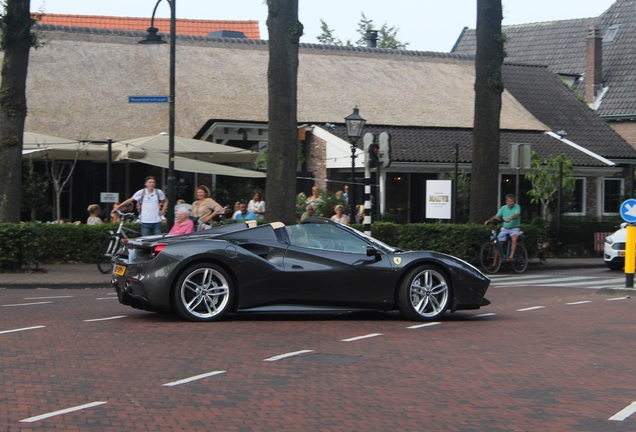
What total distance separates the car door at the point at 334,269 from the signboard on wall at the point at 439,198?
12.0 metres

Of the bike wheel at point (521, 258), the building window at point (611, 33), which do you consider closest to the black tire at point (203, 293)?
the bike wheel at point (521, 258)

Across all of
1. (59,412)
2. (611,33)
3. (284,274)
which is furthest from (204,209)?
(611,33)

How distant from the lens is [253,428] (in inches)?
245

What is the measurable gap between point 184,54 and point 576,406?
1156 inches

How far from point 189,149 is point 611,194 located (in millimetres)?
19106

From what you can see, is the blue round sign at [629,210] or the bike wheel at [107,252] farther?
the bike wheel at [107,252]

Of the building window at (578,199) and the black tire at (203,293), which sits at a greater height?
the building window at (578,199)

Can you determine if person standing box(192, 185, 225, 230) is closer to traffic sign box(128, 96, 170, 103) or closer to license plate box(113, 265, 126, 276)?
traffic sign box(128, 96, 170, 103)

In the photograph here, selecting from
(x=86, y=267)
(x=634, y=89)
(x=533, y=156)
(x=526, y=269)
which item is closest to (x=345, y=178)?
(x=533, y=156)

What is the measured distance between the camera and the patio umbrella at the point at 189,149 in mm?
23820

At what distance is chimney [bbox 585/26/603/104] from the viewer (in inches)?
1743

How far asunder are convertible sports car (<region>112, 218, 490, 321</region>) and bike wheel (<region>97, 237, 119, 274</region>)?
7230 mm

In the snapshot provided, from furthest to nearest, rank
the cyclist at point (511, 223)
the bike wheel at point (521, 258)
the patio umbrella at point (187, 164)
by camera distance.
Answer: the patio umbrella at point (187, 164) → the bike wheel at point (521, 258) → the cyclist at point (511, 223)

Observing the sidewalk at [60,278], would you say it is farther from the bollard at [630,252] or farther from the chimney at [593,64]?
the chimney at [593,64]
